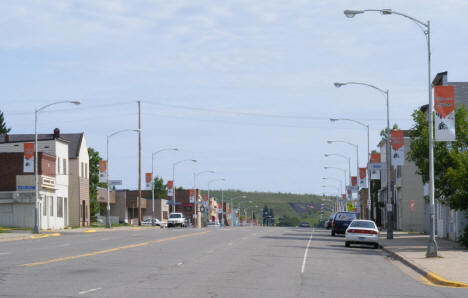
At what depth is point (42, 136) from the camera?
80062 mm

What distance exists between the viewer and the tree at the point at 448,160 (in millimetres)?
34469

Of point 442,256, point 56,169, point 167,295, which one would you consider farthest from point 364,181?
point 167,295

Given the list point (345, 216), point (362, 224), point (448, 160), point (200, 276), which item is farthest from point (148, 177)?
point (200, 276)

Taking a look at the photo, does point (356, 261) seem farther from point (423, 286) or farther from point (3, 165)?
point (3, 165)

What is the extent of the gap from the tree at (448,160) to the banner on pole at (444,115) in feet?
20.6

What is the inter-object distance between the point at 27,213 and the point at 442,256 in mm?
42934

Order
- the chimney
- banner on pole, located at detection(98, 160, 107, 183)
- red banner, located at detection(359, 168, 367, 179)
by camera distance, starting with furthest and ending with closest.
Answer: the chimney, banner on pole, located at detection(98, 160, 107, 183), red banner, located at detection(359, 168, 367, 179)

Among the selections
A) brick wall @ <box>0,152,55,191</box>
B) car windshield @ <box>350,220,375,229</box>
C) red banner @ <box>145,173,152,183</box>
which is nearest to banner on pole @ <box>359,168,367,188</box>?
brick wall @ <box>0,152,55,191</box>

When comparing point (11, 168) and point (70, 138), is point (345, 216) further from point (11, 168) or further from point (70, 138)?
point (70, 138)

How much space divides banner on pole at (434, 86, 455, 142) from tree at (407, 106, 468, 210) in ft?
20.6

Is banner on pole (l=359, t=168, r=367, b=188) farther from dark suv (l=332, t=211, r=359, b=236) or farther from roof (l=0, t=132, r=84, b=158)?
roof (l=0, t=132, r=84, b=158)

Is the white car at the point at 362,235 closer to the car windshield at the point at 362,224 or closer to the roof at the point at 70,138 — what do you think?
the car windshield at the point at 362,224

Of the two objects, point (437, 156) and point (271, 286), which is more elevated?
point (437, 156)

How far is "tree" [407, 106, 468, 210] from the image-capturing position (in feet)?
113
